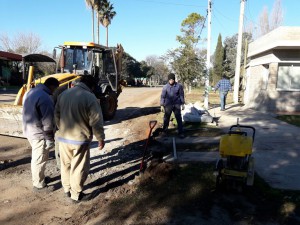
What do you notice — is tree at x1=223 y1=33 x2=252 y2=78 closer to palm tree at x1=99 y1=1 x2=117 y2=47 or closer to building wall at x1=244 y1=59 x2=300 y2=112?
palm tree at x1=99 y1=1 x2=117 y2=47

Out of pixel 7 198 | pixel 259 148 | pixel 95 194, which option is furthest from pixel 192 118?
pixel 7 198

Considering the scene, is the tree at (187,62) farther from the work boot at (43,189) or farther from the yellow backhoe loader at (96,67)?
the work boot at (43,189)

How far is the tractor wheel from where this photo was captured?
11234 millimetres

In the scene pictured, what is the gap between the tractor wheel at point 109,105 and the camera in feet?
36.9

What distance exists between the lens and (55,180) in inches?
217

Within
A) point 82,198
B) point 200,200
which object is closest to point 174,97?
point 200,200

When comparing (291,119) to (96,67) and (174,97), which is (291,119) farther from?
(96,67)

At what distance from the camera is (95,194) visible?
489cm

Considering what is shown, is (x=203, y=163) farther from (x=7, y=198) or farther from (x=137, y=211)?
(x=7, y=198)

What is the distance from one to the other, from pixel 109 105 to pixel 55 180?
6318 mm

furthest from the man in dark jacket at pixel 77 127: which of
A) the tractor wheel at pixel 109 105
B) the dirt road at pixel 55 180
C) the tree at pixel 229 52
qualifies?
the tree at pixel 229 52

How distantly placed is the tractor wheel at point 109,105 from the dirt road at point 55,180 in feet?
7.57

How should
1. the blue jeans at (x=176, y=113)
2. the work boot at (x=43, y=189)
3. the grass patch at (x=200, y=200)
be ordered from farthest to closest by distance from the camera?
the blue jeans at (x=176, y=113) < the work boot at (x=43, y=189) < the grass patch at (x=200, y=200)

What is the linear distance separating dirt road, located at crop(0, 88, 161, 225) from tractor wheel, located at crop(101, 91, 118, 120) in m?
2.31
